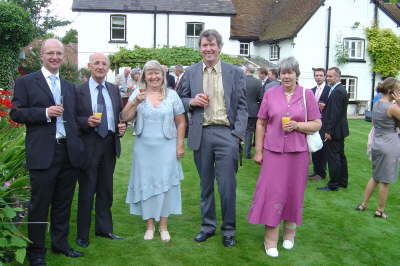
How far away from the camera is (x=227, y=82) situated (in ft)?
16.7

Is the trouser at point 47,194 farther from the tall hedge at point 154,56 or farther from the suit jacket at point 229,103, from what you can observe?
the tall hedge at point 154,56

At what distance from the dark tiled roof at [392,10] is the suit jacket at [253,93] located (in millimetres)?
18975

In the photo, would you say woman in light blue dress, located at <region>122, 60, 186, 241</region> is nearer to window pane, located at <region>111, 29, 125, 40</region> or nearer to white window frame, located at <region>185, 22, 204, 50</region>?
window pane, located at <region>111, 29, 125, 40</region>

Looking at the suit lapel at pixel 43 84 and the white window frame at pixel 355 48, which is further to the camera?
the white window frame at pixel 355 48

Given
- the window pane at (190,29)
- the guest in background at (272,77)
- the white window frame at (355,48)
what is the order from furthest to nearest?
the window pane at (190,29), the white window frame at (355,48), the guest in background at (272,77)

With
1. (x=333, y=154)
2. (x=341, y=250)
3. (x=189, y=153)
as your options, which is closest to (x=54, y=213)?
(x=341, y=250)

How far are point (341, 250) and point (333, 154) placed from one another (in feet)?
9.93

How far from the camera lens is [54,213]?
4.55m

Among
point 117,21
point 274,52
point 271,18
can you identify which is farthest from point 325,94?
point 271,18

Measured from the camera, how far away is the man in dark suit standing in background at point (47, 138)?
411 cm

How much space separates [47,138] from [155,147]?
4.34 ft

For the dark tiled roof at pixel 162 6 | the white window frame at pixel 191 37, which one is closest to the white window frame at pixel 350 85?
the dark tiled roof at pixel 162 6

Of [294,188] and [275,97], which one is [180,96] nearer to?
[275,97]

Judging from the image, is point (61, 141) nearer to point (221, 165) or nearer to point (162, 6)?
point (221, 165)
